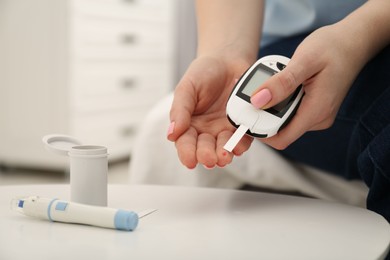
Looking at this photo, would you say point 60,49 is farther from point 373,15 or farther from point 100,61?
point 373,15

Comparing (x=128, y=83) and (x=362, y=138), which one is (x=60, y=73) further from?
(x=362, y=138)

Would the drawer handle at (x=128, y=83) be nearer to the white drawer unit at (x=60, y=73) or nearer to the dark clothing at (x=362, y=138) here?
the white drawer unit at (x=60, y=73)

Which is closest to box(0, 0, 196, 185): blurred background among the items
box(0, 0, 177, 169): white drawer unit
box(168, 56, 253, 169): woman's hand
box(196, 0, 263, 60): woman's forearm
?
box(0, 0, 177, 169): white drawer unit

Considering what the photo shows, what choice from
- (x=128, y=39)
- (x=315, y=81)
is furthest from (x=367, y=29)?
(x=128, y=39)

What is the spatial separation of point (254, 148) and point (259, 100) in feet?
1.11

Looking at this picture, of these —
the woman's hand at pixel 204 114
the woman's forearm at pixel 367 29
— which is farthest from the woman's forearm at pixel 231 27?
the woman's forearm at pixel 367 29

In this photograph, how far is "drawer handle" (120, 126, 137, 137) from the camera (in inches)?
89.7

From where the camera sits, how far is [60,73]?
1919mm

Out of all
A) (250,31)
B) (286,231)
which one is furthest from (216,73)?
(286,231)

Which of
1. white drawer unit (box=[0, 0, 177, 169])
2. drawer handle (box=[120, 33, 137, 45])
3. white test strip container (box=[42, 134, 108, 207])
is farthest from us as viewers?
drawer handle (box=[120, 33, 137, 45])

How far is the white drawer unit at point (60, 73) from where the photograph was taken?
6.27 feet

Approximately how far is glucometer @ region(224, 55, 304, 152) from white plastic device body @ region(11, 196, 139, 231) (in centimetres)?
13

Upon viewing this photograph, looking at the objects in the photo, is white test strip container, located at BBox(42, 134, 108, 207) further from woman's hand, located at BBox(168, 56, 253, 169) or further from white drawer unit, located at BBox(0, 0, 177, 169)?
white drawer unit, located at BBox(0, 0, 177, 169)

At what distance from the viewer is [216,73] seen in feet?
2.42
